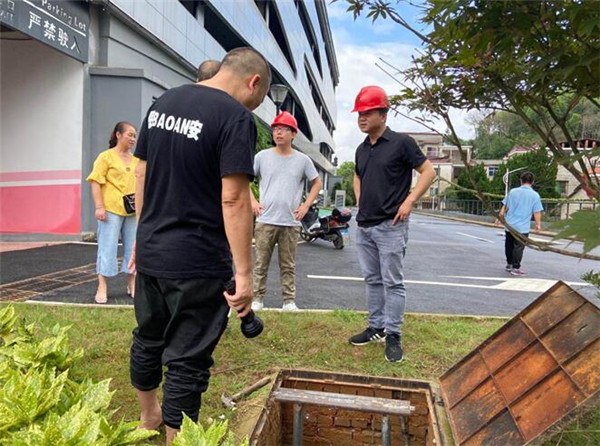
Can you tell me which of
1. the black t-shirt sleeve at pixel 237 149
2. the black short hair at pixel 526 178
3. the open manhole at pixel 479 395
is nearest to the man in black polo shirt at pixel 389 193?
the open manhole at pixel 479 395

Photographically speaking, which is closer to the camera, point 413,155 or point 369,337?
point 413,155

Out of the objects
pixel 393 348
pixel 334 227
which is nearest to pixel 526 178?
pixel 334 227

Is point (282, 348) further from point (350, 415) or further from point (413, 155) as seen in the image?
point (413, 155)

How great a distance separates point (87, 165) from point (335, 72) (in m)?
64.0

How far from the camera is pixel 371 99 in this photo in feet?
10.2

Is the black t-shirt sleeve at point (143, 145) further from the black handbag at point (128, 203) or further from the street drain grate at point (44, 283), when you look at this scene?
the street drain grate at point (44, 283)

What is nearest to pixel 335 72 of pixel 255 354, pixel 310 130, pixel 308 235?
pixel 310 130

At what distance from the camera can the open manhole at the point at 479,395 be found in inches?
77.4

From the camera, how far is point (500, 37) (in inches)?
60.1

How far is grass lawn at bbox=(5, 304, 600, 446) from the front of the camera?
265cm

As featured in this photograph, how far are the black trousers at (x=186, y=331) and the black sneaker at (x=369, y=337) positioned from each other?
165 cm

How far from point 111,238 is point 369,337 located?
254 centimetres

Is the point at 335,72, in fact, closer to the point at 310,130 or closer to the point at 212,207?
the point at 310,130

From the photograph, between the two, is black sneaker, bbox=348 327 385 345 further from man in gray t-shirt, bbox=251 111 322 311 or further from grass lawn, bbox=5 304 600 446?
man in gray t-shirt, bbox=251 111 322 311
